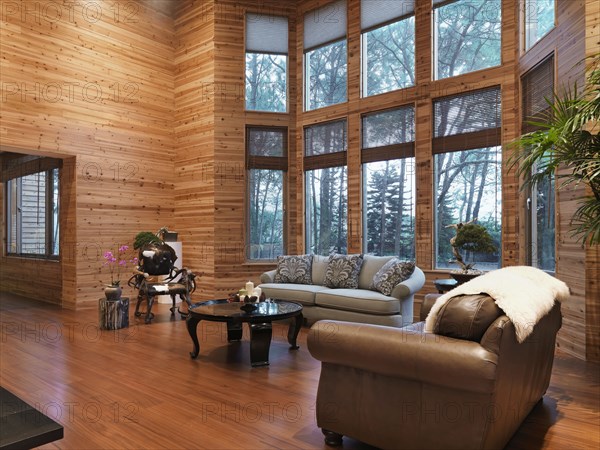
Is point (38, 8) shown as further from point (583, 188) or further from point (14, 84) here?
point (583, 188)

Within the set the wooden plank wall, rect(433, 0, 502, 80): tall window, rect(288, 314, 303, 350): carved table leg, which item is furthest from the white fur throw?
the wooden plank wall

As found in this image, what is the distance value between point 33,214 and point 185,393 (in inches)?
270

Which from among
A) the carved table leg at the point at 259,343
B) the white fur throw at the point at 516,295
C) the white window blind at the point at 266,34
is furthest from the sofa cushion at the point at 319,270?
the white window blind at the point at 266,34

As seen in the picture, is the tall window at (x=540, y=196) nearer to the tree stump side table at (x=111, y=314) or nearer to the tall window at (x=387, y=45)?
the tall window at (x=387, y=45)

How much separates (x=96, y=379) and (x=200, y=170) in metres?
4.78

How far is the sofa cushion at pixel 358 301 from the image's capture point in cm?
510

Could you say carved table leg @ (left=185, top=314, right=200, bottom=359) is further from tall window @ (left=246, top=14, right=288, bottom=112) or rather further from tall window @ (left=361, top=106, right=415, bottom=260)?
tall window @ (left=246, top=14, right=288, bottom=112)

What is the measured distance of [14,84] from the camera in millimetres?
6434

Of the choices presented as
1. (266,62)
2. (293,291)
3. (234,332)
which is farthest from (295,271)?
(266,62)

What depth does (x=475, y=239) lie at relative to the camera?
4945 mm

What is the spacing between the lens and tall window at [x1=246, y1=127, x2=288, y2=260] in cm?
805

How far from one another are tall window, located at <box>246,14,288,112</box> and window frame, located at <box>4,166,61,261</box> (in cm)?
376

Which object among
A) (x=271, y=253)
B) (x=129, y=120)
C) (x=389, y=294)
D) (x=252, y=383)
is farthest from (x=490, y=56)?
(x=129, y=120)

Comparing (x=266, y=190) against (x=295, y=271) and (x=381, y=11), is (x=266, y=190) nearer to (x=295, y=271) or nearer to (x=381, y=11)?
(x=295, y=271)
